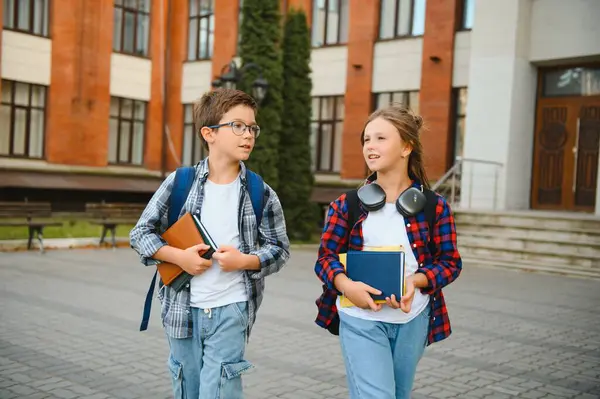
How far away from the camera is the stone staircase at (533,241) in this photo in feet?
45.5

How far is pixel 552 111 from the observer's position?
703 inches

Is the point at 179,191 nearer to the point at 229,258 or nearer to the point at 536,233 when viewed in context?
the point at 229,258

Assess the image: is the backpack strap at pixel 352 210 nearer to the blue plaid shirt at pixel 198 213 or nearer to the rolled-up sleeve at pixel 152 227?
the blue plaid shirt at pixel 198 213

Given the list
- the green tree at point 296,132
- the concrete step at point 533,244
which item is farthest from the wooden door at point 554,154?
the green tree at point 296,132

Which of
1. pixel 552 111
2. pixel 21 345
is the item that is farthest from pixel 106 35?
pixel 21 345

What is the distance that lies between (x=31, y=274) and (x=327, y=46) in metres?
15.2

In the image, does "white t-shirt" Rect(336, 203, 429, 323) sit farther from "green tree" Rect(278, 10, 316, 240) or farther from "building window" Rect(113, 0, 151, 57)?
"building window" Rect(113, 0, 151, 57)

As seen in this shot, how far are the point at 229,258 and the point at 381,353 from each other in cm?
81

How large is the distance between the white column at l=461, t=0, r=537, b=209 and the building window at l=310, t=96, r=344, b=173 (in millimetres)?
6277

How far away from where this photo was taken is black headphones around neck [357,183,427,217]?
311cm

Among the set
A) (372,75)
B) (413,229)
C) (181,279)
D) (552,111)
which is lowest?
(181,279)

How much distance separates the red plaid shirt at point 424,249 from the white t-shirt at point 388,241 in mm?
25

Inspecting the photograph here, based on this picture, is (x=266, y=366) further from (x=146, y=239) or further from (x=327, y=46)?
(x=327, y=46)

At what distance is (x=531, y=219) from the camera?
15.3 meters
